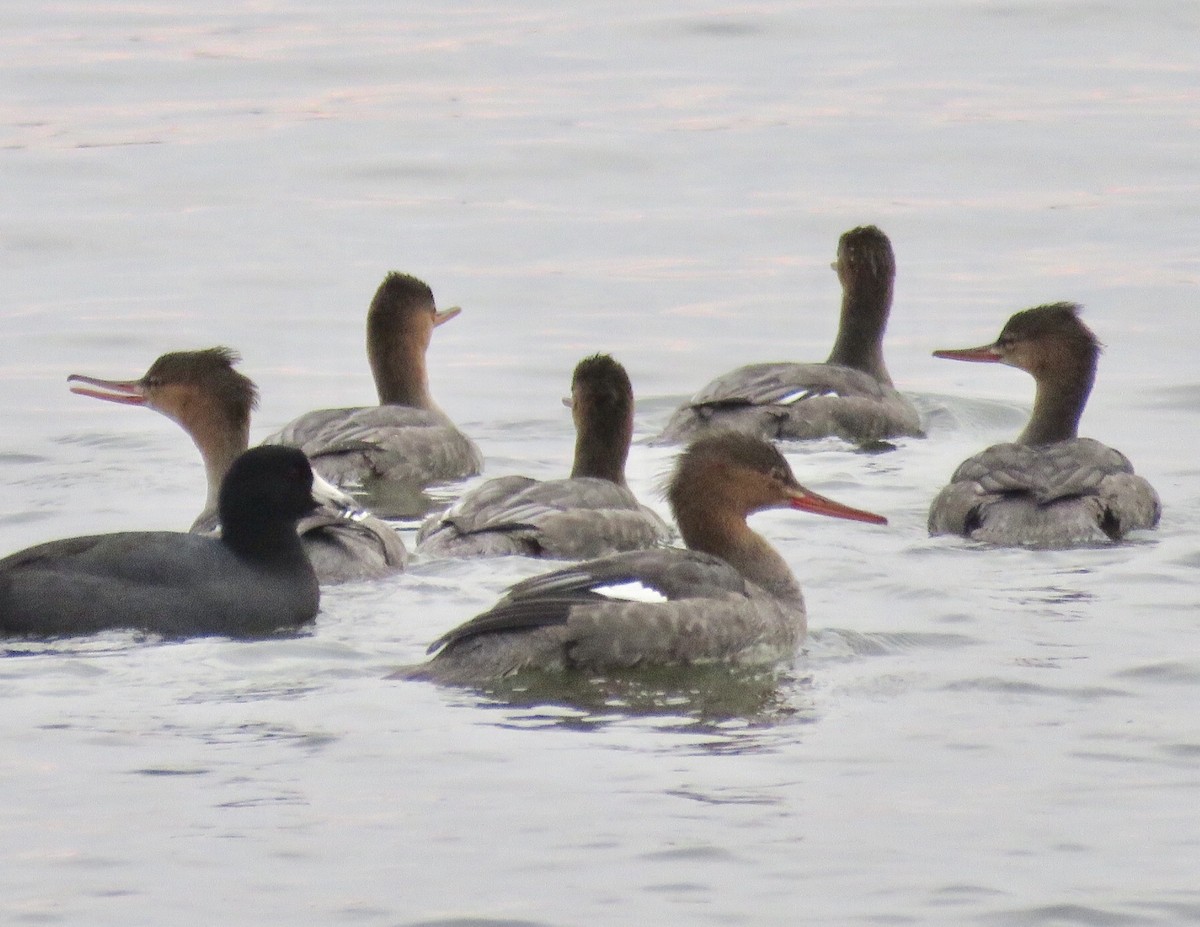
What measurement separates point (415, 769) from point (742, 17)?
2134cm

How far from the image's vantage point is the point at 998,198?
66.1 feet

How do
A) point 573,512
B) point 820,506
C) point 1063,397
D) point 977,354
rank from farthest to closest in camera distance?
point 977,354
point 1063,397
point 573,512
point 820,506

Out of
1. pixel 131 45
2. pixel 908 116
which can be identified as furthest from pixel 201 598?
pixel 131 45

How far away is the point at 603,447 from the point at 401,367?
2490 millimetres

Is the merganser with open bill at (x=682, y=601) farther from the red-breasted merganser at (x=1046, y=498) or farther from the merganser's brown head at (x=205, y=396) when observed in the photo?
the merganser's brown head at (x=205, y=396)

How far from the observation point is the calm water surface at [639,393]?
706 cm

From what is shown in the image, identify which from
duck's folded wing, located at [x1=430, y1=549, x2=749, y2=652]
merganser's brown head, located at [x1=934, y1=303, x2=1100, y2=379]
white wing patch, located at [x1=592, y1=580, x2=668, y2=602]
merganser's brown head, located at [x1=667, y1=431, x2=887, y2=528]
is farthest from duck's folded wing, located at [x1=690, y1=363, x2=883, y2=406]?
white wing patch, located at [x1=592, y1=580, x2=668, y2=602]

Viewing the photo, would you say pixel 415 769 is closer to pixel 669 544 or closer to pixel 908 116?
pixel 669 544

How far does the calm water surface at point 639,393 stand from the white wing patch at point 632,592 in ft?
1.34

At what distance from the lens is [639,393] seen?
15211mm

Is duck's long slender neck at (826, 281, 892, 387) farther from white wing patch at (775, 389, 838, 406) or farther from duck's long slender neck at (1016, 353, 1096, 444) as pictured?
duck's long slender neck at (1016, 353, 1096, 444)

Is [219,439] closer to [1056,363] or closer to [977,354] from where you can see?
[977,354]

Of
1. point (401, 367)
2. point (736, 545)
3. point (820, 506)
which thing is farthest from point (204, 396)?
point (820, 506)

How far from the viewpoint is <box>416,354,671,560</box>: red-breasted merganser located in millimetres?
10938
